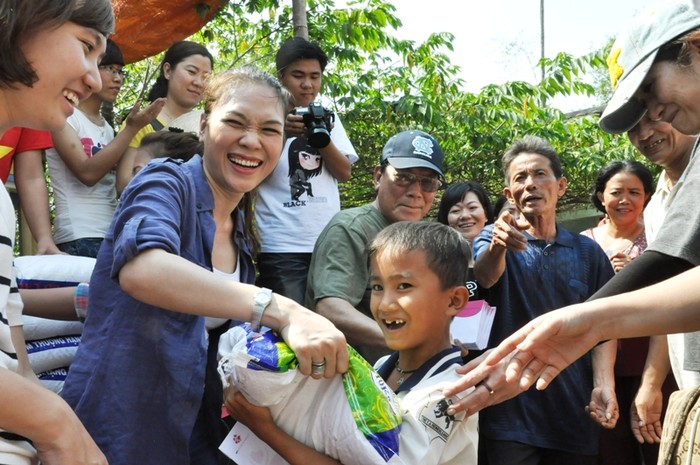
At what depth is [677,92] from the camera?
2.23m

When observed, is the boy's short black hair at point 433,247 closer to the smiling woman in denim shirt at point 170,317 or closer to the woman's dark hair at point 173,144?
the smiling woman in denim shirt at point 170,317

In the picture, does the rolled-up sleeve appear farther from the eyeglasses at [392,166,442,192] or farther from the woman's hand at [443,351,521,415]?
the eyeglasses at [392,166,442,192]

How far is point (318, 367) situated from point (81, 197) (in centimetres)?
249

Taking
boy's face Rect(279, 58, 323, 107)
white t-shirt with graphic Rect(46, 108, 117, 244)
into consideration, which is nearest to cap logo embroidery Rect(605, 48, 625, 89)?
boy's face Rect(279, 58, 323, 107)

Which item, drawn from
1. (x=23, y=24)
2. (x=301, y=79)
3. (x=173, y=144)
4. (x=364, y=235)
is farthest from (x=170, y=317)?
(x=301, y=79)

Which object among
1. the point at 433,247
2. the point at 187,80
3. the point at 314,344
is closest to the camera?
the point at 314,344

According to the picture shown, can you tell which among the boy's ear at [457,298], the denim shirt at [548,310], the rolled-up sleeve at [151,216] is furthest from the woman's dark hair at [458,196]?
the rolled-up sleeve at [151,216]

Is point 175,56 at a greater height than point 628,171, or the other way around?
point 175,56

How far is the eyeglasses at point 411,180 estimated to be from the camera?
13.3ft

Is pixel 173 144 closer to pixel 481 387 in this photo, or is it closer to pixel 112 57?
pixel 112 57

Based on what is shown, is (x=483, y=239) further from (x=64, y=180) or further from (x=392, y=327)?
(x=64, y=180)

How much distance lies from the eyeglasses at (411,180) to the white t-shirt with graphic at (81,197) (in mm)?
1470

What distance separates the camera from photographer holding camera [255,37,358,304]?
160 inches

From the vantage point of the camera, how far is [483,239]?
12.9 feet
